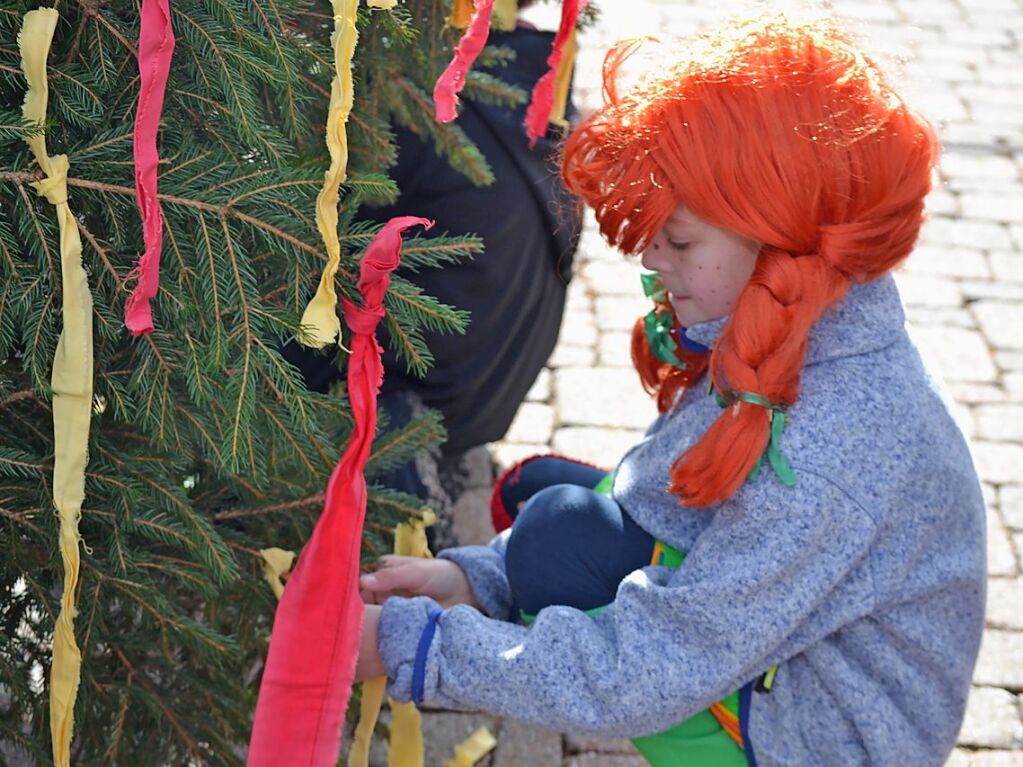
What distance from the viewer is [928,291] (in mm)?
3838

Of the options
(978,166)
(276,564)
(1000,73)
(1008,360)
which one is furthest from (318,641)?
(1000,73)

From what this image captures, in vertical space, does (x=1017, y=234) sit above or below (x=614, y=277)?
above

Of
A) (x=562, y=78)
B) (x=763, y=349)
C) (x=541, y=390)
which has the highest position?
(x=562, y=78)

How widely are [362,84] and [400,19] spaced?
21cm

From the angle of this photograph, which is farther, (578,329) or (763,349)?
(578,329)

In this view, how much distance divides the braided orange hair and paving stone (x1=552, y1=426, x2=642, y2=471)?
58.6 inches

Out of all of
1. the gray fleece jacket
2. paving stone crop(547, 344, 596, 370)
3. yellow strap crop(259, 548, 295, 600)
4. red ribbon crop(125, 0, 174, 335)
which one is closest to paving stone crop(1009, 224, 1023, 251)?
paving stone crop(547, 344, 596, 370)

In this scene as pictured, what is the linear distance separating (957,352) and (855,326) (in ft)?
6.79

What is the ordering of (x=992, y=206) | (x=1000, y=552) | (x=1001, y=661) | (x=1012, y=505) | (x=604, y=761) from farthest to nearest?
(x=992, y=206) < (x=1012, y=505) < (x=1000, y=552) < (x=1001, y=661) < (x=604, y=761)

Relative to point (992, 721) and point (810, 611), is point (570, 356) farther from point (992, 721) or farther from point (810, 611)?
point (810, 611)

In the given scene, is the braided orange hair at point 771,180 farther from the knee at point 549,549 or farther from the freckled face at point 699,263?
the knee at point 549,549

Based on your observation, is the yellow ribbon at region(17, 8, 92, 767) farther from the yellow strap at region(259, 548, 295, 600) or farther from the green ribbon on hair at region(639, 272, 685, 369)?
the green ribbon on hair at region(639, 272, 685, 369)

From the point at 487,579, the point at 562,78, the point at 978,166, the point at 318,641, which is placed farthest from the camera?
the point at 978,166

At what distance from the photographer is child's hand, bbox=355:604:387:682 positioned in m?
1.71
